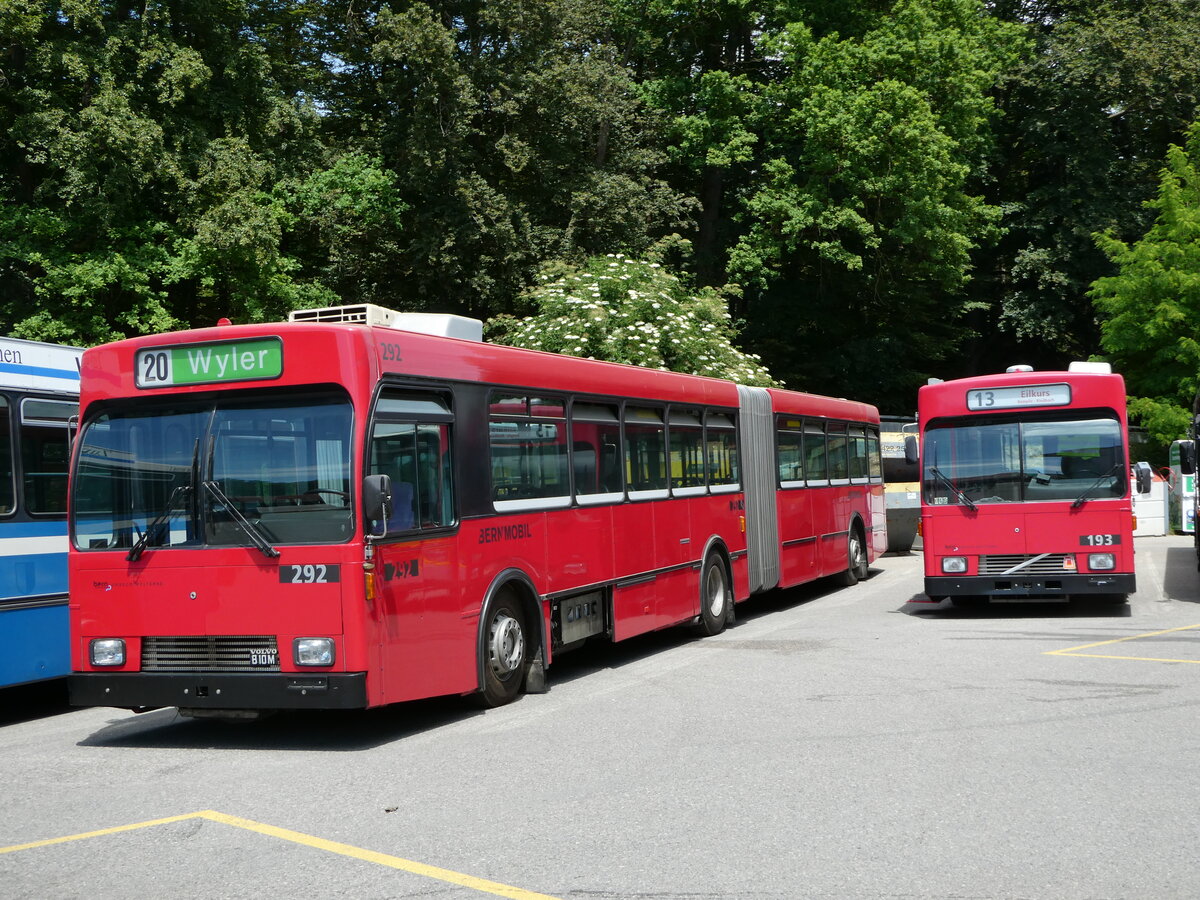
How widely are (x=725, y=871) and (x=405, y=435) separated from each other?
4.43m

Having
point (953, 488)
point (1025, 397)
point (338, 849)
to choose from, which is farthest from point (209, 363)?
point (1025, 397)

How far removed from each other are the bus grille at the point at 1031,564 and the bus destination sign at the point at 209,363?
9725 millimetres

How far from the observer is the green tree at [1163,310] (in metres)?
34.0

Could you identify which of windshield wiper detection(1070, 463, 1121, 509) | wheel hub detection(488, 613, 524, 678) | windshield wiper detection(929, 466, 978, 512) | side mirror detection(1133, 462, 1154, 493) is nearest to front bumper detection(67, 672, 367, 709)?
wheel hub detection(488, 613, 524, 678)

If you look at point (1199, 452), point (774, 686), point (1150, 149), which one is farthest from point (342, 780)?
point (1150, 149)

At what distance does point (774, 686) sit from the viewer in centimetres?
1088

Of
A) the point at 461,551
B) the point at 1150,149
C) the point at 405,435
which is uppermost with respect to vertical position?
the point at 1150,149

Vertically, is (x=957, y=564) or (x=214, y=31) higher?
(x=214, y=31)

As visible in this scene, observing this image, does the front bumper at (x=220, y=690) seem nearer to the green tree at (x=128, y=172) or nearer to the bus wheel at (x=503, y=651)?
the bus wheel at (x=503, y=651)

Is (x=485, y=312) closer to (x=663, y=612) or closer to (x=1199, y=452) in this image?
(x=1199, y=452)

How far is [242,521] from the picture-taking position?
28.5ft

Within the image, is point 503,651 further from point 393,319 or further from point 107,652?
point 107,652

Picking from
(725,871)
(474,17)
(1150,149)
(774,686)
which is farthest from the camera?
(1150,149)

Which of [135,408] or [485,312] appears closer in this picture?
[135,408]
